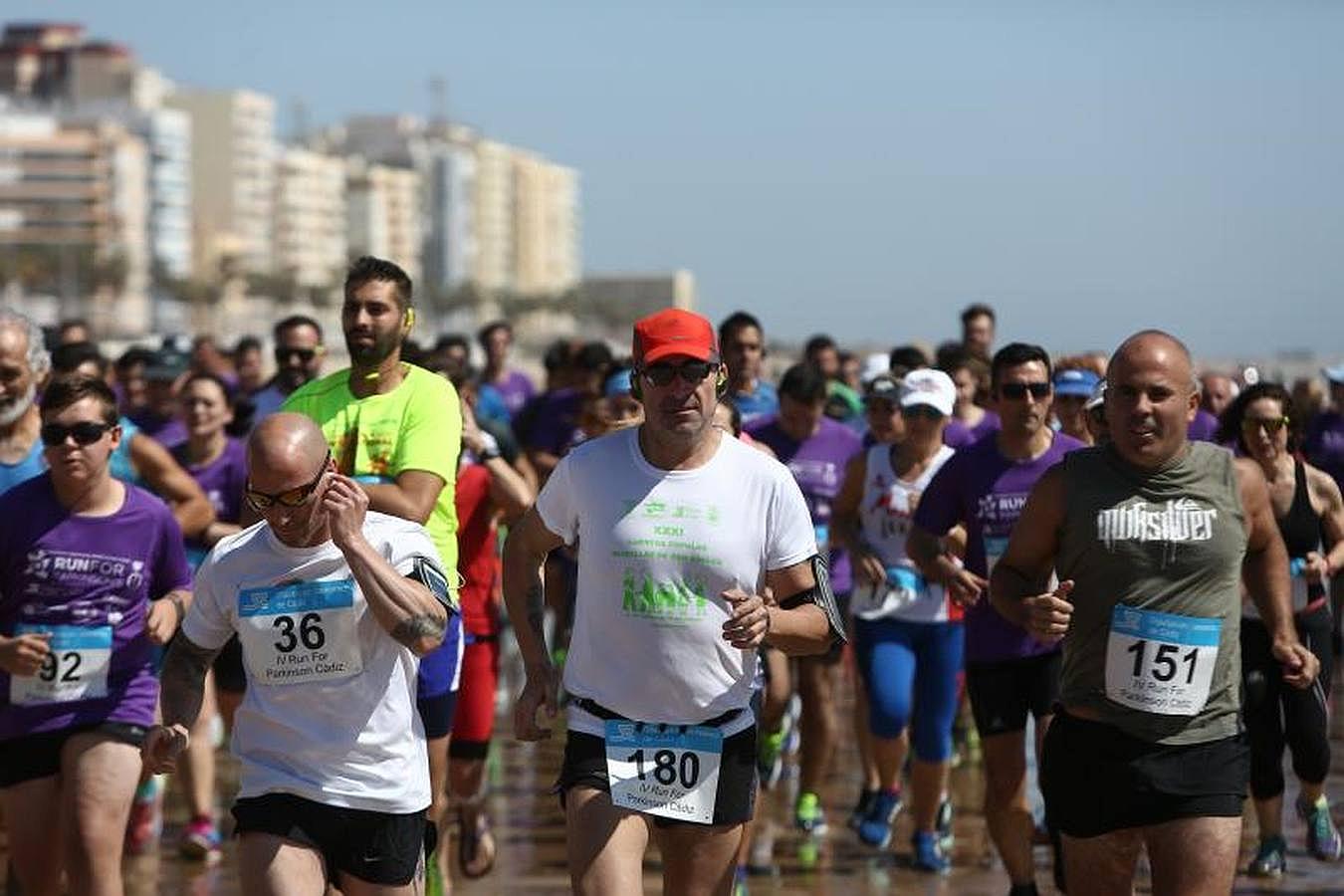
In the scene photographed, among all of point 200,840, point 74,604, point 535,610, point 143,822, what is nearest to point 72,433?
point 74,604

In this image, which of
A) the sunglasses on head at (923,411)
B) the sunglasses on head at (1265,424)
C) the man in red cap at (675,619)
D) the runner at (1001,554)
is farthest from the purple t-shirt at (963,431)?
the man in red cap at (675,619)

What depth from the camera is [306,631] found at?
5996 mm

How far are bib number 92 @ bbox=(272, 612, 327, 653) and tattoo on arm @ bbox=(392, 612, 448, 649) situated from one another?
206 millimetres

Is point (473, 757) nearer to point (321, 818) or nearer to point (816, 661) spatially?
point (816, 661)

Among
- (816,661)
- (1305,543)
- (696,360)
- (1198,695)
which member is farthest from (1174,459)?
(816,661)

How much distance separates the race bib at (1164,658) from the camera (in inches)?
251

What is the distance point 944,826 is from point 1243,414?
2.32 metres

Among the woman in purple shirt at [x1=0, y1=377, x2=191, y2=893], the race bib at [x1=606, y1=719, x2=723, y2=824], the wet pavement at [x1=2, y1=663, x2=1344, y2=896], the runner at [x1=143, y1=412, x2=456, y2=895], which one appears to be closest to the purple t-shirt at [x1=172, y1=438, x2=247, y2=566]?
the wet pavement at [x1=2, y1=663, x2=1344, y2=896]

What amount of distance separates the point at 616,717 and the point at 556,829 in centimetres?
518

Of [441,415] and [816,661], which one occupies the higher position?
[441,415]

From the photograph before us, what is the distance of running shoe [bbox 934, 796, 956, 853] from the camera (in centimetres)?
1052

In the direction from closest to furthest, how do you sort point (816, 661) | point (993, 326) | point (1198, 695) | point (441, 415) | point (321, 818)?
point (321, 818) < point (1198, 695) < point (441, 415) < point (816, 661) < point (993, 326)

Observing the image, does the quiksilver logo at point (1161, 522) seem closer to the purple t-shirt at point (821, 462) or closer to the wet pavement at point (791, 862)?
the wet pavement at point (791, 862)

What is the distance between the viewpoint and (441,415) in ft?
25.0
